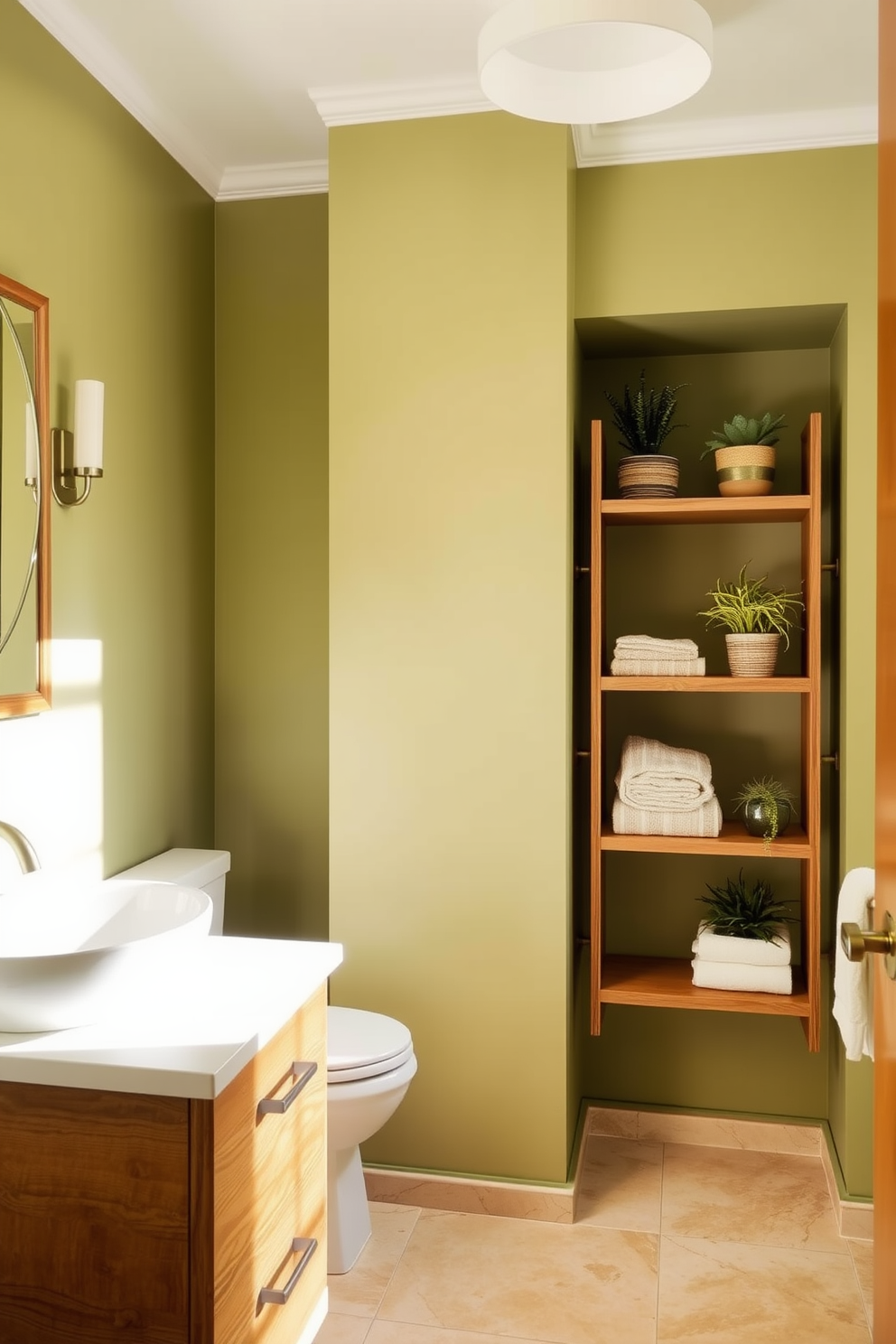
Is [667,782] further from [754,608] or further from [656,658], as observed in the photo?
[754,608]

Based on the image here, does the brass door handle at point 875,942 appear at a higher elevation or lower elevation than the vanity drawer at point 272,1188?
higher

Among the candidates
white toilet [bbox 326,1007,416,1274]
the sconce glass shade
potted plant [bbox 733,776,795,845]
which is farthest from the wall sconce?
potted plant [bbox 733,776,795,845]

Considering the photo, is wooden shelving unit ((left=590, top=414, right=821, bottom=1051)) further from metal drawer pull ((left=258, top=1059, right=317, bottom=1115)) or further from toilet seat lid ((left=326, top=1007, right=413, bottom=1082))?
metal drawer pull ((left=258, top=1059, right=317, bottom=1115))

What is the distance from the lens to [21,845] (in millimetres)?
1919

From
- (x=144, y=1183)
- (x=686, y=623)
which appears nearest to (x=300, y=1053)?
(x=144, y=1183)

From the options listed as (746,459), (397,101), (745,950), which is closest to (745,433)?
(746,459)

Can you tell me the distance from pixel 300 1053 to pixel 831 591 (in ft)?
5.94

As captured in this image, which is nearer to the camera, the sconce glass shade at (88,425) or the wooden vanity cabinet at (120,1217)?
the wooden vanity cabinet at (120,1217)

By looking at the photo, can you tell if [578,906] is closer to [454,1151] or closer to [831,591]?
[454,1151]

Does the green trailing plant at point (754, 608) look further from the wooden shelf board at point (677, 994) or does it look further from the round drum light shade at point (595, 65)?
the round drum light shade at point (595, 65)

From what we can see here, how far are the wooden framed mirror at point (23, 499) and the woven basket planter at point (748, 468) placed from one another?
62.4 inches

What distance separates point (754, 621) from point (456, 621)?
779mm

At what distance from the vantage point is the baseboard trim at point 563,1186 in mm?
2498

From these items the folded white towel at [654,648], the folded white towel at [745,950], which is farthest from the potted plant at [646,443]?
the folded white towel at [745,950]
